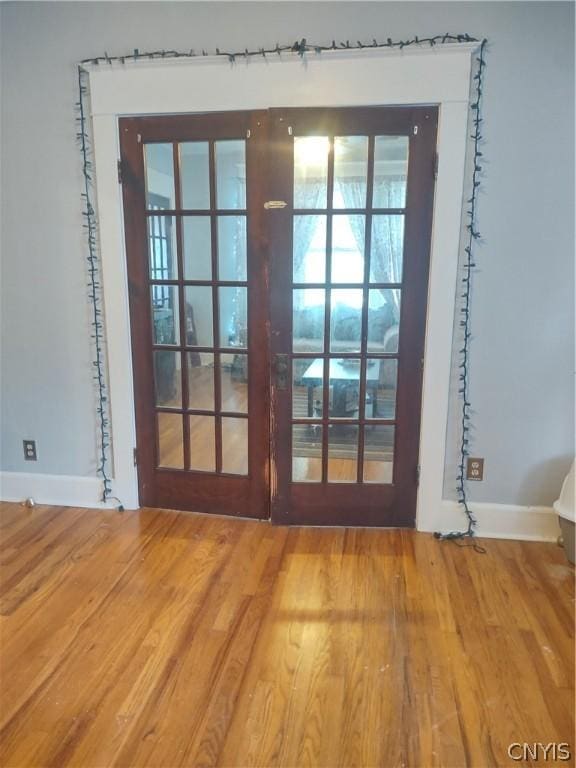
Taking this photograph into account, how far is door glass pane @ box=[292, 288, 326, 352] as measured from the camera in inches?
102

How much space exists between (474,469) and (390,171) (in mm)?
1521

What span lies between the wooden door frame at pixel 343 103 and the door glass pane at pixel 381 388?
16 cm

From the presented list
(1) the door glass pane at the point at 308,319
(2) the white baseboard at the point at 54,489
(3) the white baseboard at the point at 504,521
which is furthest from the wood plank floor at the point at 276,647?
(1) the door glass pane at the point at 308,319

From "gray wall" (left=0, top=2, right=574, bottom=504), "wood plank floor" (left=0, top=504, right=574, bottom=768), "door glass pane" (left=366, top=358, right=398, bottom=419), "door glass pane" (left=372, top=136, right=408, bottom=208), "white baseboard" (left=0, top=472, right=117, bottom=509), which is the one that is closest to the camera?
"wood plank floor" (left=0, top=504, right=574, bottom=768)

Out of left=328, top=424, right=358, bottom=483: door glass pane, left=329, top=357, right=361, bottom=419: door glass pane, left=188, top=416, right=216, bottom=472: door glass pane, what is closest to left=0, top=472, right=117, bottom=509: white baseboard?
left=188, top=416, right=216, bottom=472: door glass pane

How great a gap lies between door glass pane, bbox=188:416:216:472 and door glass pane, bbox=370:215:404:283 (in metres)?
1.17

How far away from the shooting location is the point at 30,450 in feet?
9.95

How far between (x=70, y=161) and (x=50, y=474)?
1.73m

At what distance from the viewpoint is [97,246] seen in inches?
107

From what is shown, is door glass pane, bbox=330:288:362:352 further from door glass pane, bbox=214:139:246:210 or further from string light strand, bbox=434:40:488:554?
door glass pane, bbox=214:139:246:210

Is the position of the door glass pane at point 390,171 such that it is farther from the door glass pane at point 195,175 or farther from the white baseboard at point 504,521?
the white baseboard at point 504,521

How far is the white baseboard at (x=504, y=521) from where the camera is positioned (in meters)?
Result: 2.65

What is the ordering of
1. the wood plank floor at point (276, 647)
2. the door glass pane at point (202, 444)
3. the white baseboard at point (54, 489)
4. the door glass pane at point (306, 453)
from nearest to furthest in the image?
the wood plank floor at point (276, 647), the door glass pane at point (306, 453), the door glass pane at point (202, 444), the white baseboard at point (54, 489)

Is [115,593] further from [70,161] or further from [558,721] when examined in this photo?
[70,161]
